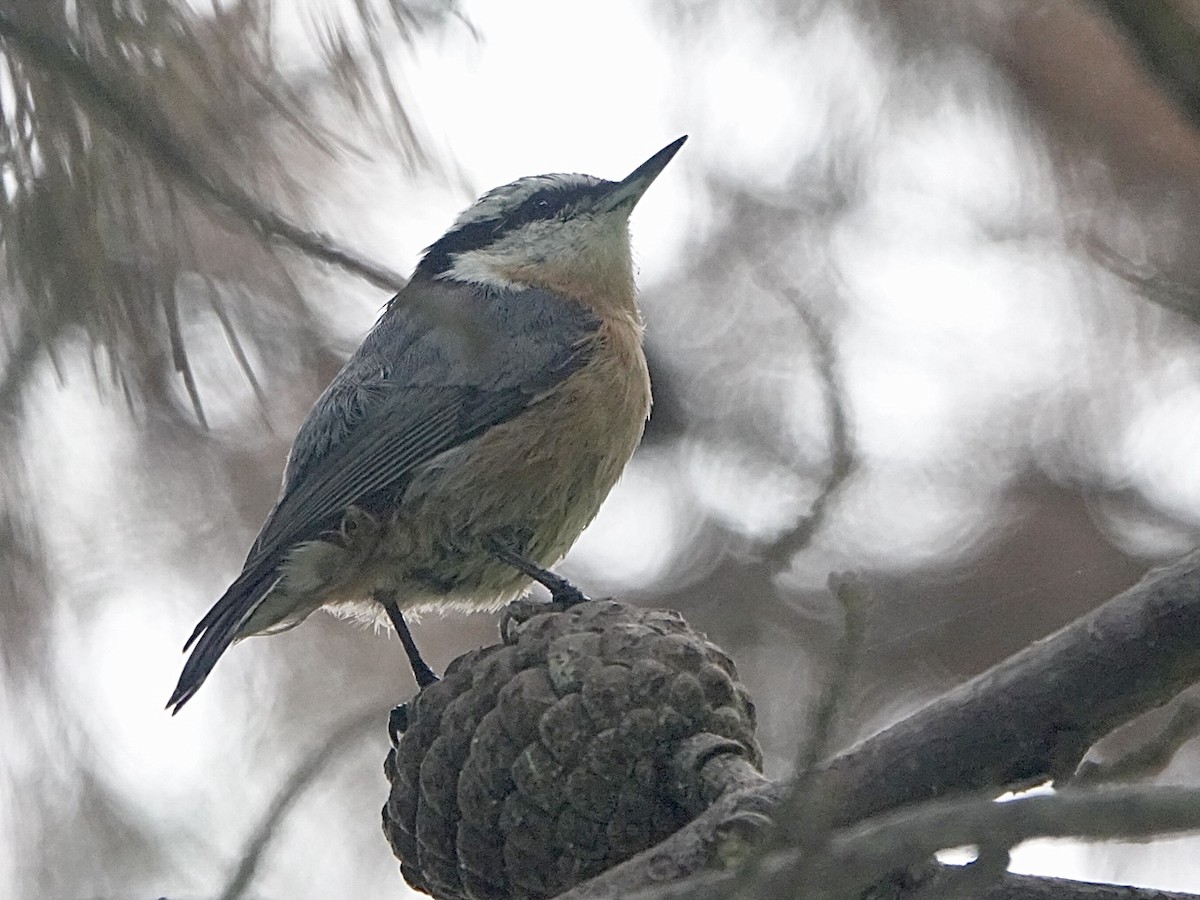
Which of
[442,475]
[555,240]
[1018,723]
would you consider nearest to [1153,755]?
[1018,723]

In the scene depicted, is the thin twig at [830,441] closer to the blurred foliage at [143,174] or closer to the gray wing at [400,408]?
the blurred foliage at [143,174]

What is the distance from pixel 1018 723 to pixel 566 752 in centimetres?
68

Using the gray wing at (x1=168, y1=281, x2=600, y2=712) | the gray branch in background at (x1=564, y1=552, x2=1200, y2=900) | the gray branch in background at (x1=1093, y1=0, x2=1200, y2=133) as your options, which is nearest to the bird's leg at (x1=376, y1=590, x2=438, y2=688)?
the gray wing at (x1=168, y1=281, x2=600, y2=712)

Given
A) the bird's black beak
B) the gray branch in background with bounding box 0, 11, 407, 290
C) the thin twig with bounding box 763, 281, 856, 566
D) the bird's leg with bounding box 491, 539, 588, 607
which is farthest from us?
the bird's black beak

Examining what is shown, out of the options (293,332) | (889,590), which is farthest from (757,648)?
(293,332)

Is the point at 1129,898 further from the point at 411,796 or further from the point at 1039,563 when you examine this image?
the point at 1039,563

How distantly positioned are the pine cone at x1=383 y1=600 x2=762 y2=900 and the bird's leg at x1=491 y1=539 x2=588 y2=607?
22.2 inches

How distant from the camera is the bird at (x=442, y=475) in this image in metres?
2.99

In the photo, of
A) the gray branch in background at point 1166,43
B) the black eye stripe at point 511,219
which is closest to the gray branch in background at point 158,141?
the gray branch in background at point 1166,43

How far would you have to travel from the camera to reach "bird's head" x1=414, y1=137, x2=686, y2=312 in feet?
11.8

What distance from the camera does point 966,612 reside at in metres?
3.12

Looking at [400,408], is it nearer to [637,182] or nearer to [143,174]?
[637,182]

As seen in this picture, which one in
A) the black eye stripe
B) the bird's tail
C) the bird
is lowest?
the bird's tail

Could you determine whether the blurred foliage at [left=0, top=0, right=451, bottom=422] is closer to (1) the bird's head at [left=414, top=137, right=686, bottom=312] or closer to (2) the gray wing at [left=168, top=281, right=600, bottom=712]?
(2) the gray wing at [left=168, top=281, right=600, bottom=712]
